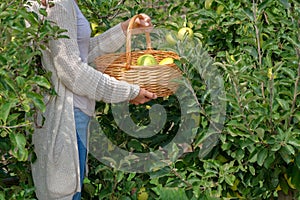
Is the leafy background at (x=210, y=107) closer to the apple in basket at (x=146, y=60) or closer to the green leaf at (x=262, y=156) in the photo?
the green leaf at (x=262, y=156)

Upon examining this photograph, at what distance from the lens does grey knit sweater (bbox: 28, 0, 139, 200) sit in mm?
2324

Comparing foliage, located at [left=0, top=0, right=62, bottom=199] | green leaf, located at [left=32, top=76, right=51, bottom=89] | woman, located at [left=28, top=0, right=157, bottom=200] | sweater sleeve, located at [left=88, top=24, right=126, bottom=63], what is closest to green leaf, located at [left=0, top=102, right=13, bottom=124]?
foliage, located at [left=0, top=0, right=62, bottom=199]

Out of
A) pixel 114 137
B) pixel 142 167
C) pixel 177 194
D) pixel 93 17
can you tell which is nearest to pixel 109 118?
pixel 114 137

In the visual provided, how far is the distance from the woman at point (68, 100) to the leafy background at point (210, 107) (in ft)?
0.18

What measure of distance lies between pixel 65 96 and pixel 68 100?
19 mm

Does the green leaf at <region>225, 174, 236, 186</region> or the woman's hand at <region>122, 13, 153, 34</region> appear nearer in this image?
the green leaf at <region>225, 174, 236, 186</region>

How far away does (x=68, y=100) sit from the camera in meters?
2.39

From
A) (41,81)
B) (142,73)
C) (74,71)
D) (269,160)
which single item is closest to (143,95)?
(142,73)

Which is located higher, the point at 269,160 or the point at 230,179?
the point at 269,160

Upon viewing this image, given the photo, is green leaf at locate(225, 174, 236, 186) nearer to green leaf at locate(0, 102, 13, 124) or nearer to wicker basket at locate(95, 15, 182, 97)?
wicker basket at locate(95, 15, 182, 97)

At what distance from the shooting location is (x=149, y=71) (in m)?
2.37

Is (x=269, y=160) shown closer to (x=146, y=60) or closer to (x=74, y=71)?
(x=146, y=60)

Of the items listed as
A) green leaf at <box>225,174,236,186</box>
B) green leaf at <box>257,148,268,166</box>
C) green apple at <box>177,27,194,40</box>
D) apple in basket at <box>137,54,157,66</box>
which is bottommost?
green leaf at <box>225,174,236,186</box>

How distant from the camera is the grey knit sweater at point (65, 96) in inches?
91.5
